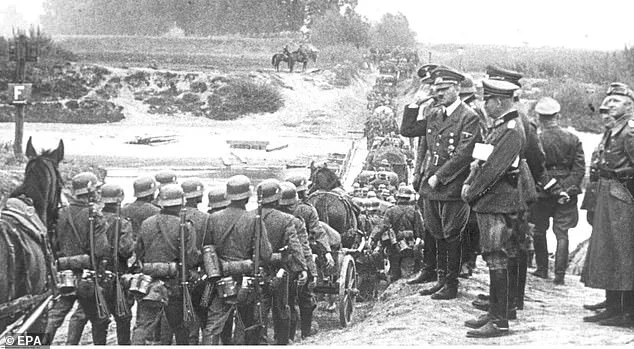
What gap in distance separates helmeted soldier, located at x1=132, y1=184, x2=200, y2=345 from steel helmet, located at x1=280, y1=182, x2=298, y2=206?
A: 841mm

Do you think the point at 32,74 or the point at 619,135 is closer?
the point at 619,135

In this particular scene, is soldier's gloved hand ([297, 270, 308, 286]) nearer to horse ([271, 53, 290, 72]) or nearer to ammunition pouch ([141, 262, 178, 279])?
ammunition pouch ([141, 262, 178, 279])

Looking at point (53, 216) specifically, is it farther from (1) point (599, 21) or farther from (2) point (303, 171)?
(2) point (303, 171)

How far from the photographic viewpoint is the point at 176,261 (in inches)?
221

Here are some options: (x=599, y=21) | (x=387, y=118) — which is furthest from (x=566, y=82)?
(x=387, y=118)

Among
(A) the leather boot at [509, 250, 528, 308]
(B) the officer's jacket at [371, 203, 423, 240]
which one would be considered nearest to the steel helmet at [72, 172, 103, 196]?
(B) the officer's jacket at [371, 203, 423, 240]

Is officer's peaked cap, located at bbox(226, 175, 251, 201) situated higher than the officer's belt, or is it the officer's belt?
the officer's belt

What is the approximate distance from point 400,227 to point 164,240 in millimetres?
2896

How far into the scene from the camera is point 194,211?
5844mm

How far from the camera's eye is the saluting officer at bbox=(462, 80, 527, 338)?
5.66 meters


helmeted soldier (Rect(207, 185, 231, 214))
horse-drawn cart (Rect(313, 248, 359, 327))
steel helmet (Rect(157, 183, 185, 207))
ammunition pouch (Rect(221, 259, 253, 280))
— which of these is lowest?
horse-drawn cart (Rect(313, 248, 359, 327))

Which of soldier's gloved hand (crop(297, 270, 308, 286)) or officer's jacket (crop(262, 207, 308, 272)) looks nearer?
officer's jacket (crop(262, 207, 308, 272))

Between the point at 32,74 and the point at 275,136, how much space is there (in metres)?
4.63

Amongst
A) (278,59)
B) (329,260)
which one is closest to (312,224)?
(329,260)
